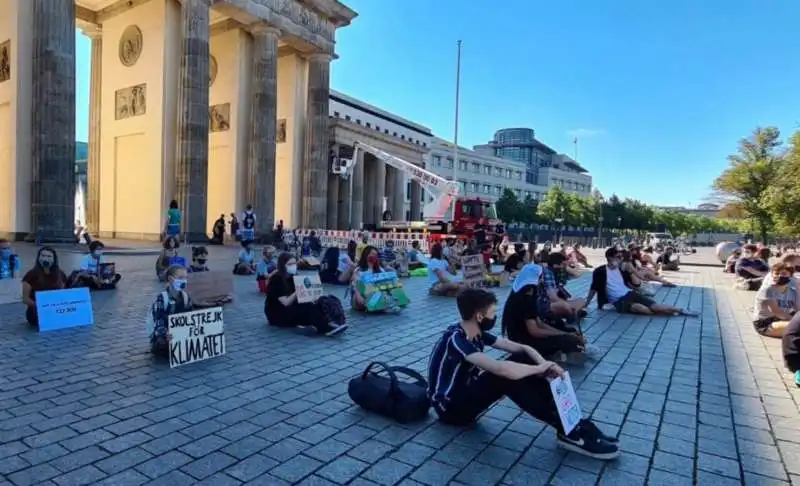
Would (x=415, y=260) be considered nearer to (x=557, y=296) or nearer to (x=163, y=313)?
(x=557, y=296)

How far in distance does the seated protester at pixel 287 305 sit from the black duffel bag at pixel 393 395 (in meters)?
2.88

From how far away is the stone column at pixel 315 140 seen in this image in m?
32.2

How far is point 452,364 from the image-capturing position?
12.6ft

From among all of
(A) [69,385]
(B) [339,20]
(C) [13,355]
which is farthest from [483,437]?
(B) [339,20]

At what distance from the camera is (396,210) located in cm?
4994

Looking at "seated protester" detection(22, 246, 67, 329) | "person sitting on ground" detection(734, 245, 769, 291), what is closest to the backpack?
"seated protester" detection(22, 246, 67, 329)

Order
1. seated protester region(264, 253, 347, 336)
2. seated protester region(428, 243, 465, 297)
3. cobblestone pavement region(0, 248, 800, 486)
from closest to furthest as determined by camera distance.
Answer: cobblestone pavement region(0, 248, 800, 486) → seated protester region(264, 253, 347, 336) → seated protester region(428, 243, 465, 297)

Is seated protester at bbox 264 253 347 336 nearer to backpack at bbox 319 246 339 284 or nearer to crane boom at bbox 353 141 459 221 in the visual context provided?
backpack at bbox 319 246 339 284

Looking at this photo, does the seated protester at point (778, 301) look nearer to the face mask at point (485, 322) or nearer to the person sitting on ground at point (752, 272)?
the face mask at point (485, 322)

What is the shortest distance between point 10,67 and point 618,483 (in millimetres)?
24196

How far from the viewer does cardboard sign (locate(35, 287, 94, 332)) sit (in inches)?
269

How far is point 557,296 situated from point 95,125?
93.4ft

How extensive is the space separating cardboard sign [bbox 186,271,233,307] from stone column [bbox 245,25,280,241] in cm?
1867

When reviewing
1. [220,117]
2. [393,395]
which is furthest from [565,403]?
[220,117]
